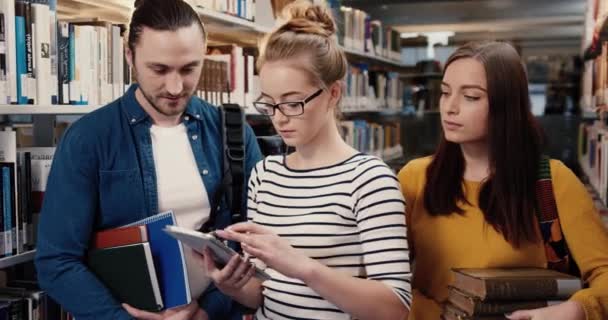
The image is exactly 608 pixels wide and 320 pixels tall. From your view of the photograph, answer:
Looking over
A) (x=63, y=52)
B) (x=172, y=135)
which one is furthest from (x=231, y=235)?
(x=63, y=52)

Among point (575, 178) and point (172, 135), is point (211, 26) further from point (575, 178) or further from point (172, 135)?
point (575, 178)

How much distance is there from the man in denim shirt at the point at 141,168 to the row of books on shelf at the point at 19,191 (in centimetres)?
39

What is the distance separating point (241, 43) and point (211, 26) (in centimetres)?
70

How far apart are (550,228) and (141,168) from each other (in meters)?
1.00

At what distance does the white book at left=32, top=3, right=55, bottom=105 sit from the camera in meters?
2.04

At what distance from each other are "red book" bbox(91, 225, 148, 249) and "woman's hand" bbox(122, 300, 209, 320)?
0.16 meters

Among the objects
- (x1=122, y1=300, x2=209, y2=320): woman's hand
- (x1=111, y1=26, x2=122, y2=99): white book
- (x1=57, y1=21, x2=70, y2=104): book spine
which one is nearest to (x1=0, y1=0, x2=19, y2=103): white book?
(x1=57, y1=21, x2=70, y2=104): book spine

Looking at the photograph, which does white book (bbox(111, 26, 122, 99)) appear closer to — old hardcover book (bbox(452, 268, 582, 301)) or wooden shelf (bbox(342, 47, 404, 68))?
old hardcover book (bbox(452, 268, 582, 301))

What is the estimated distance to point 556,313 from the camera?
4.80 feet

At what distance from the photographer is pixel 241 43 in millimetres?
4082

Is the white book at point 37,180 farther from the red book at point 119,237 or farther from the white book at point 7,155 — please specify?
the red book at point 119,237

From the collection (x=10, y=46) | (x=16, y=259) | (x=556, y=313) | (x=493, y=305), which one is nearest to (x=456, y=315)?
(x=493, y=305)

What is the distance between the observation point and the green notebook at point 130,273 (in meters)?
1.60

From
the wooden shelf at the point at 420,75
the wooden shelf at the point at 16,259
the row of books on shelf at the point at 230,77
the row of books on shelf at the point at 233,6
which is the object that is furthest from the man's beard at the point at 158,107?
the wooden shelf at the point at 420,75
